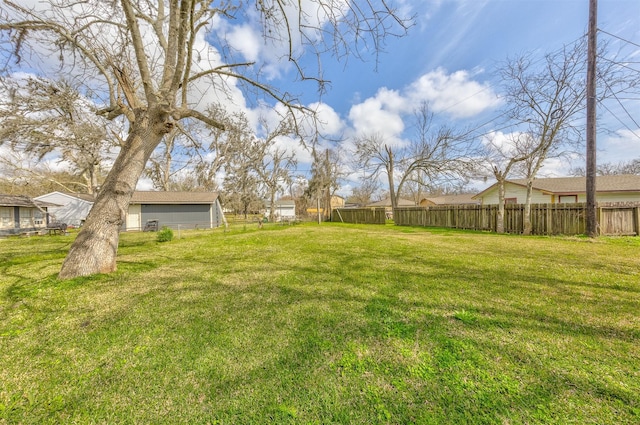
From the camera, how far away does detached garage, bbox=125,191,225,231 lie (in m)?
18.9

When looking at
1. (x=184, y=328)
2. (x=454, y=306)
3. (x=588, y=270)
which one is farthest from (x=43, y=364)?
(x=588, y=270)

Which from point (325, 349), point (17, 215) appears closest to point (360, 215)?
point (325, 349)

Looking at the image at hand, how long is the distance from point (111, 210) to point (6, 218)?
19786 millimetres

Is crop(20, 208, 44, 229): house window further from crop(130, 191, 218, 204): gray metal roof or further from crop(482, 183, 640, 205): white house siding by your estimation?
crop(482, 183, 640, 205): white house siding

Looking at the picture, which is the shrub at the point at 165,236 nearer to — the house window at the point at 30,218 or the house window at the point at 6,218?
the house window at the point at 6,218

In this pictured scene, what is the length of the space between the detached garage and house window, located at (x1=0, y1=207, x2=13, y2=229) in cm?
611

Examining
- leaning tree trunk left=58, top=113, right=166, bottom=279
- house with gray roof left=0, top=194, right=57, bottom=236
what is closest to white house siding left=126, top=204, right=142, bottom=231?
house with gray roof left=0, top=194, right=57, bottom=236

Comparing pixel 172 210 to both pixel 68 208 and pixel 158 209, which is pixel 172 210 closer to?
pixel 158 209

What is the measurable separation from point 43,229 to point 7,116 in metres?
11.3

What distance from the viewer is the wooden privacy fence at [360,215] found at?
2186 cm

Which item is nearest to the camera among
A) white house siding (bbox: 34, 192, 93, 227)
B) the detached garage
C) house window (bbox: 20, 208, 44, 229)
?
house window (bbox: 20, 208, 44, 229)

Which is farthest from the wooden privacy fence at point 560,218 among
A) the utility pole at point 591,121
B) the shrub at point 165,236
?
the shrub at point 165,236

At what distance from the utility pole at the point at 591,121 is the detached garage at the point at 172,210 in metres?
19.8

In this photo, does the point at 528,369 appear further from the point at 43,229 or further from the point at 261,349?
the point at 43,229
